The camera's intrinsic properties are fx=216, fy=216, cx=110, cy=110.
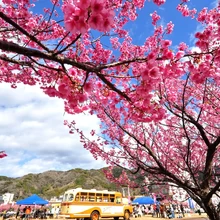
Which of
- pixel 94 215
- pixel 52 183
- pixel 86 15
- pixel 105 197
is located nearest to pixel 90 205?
pixel 94 215

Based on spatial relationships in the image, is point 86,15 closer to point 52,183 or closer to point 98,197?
point 98,197

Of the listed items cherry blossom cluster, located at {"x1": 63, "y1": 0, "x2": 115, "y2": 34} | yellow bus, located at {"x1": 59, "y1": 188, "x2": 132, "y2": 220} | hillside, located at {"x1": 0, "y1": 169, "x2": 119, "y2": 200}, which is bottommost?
cherry blossom cluster, located at {"x1": 63, "y1": 0, "x2": 115, "y2": 34}

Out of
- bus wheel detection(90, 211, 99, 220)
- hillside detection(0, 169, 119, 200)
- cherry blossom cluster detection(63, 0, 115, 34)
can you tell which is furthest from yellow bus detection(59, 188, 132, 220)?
hillside detection(0, 169, 119, 200)

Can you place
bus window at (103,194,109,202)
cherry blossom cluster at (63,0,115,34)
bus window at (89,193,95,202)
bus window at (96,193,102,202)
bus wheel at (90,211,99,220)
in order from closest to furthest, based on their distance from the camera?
1. cherry blossom cluster at (63,0,115,34)
2. bus wheel at (90,211,99,220)
3. bus window at (89,193,95,202)
4. bus window at (96,193,102,202)
5. bus window at (103,194,109,202)

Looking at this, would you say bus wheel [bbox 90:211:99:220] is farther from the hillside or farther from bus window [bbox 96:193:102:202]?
the hillside

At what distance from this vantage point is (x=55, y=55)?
240cm

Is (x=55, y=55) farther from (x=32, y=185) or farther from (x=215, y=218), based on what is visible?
(x=32, y=185)

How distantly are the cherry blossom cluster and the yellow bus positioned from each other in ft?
48.6

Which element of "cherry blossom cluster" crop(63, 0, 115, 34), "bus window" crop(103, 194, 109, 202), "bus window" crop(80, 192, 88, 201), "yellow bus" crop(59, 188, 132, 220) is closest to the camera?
"cherry blossom cluster" crop(63, 0, 115, 34)

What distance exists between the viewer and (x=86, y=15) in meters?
1.84

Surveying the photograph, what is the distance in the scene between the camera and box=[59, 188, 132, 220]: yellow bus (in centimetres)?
1470

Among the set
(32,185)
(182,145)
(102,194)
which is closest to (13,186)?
(32,185)

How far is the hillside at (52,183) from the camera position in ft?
229

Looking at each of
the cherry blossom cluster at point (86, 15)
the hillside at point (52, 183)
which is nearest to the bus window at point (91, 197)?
the cherry blossom cluster at point (86, 15)
